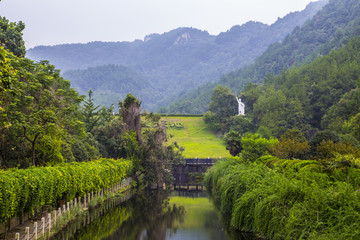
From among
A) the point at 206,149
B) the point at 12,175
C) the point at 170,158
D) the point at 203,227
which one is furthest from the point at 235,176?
the point at 206,149

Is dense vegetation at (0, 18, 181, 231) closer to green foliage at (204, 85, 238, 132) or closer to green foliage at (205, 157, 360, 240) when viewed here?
green foliage at (205, 157, 360, 240)

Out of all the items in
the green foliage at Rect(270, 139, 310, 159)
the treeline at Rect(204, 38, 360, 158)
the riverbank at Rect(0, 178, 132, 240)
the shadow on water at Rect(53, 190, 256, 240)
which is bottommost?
the shadow on water at Rect(53, 190, 256, 240)

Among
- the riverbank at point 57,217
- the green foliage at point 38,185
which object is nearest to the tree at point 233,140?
the riverbank at point 57,217

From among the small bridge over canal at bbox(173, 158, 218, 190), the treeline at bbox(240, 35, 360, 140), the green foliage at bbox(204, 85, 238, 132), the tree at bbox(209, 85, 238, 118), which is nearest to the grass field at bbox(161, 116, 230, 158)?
the green foliage at bbox(204, 85, 238, 132)

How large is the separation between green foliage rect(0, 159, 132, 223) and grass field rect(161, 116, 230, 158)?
175 feet

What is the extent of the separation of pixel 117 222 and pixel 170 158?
36.0 meters

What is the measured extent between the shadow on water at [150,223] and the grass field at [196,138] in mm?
46703

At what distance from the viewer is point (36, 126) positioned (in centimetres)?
3159

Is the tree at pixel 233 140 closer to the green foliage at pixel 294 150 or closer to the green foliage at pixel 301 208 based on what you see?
the green foliage at pixel 294 150

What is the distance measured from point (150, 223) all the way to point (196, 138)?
7903 centimetres

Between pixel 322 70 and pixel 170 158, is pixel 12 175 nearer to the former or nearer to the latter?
pixel 170 158

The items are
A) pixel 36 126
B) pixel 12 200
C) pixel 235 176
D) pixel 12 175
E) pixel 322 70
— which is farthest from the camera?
pixel 322 70

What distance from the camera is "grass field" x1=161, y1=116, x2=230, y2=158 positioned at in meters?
90.3

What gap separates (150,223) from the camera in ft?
96.5
